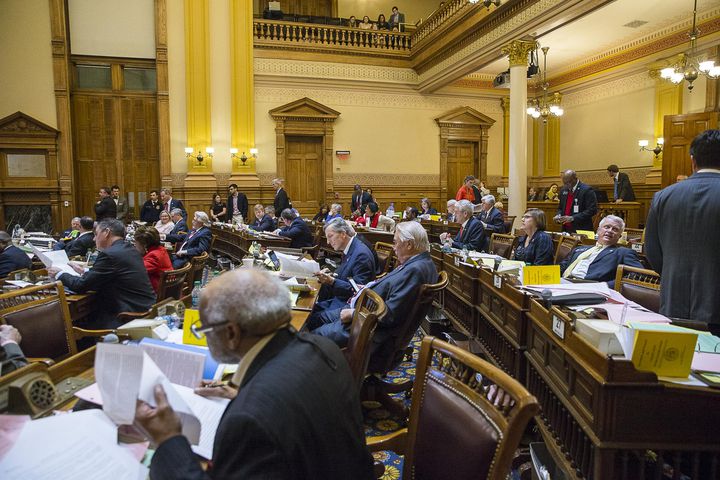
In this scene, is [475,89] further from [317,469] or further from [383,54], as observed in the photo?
[317,469]

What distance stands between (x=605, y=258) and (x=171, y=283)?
3.34 metres

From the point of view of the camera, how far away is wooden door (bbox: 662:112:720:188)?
9.47 metres

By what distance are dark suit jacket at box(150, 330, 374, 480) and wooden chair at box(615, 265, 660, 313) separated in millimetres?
2249

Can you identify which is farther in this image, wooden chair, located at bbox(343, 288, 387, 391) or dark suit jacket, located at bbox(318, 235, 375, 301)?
→ dark suit jacket, located at bbox(318, 235, 375, 301)


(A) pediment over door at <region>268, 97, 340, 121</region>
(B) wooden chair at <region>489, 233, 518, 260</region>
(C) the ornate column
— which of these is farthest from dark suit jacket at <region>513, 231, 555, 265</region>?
(A) pediment over door at <region>268, 97, 340, 121</region>

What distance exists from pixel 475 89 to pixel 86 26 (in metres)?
10.5

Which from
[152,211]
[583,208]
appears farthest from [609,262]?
[152,211]

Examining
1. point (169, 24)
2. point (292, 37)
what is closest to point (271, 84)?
point (292, 37)

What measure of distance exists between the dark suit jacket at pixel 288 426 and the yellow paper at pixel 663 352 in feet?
3.20

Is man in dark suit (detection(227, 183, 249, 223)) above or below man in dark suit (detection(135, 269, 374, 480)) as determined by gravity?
above

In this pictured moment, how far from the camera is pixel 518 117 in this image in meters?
9.55

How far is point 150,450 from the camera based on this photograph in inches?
52.7

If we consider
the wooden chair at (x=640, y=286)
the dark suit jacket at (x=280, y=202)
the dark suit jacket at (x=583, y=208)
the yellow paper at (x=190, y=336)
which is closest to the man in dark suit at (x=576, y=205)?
the dark suit jacket at (x=583, y=208)

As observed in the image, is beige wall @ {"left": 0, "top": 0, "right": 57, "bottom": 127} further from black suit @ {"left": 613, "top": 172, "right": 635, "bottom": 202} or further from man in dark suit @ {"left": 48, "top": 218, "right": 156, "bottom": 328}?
black suit @ {"left": 613, "top": 172, "right": 635, "bottom": 202}
